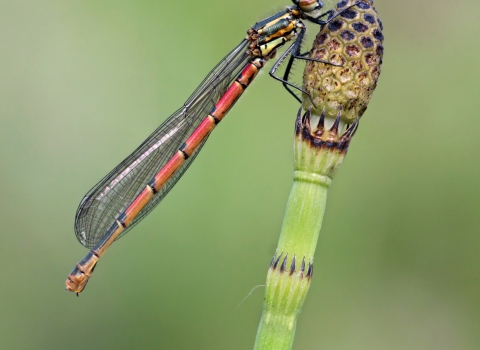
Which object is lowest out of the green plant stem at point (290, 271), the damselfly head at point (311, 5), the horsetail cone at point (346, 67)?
the green plant stem at point (290, 271)

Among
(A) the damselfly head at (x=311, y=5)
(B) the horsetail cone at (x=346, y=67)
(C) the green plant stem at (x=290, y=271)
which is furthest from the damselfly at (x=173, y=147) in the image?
(C) the green plant stem at (x=290, y=271)

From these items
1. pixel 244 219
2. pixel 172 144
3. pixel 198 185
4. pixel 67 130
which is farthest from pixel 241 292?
pixel 67 130

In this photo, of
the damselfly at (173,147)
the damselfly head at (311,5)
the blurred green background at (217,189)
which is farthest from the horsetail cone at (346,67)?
the blurred green background at (217,189)

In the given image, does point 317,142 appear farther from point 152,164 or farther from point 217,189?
point 217,189

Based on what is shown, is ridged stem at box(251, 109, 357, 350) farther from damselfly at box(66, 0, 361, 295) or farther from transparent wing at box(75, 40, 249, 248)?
transparent wing at box(75, 40, 249, 248)

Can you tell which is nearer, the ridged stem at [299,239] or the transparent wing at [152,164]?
the ridged stem at [299,239]

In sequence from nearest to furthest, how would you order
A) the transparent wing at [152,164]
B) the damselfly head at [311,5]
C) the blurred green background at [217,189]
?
the damselfly head at [311,5] < the transparent wing at [152,164] < the blurred green background at [217,189]

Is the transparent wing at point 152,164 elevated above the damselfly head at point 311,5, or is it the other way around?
the damselfly head at point 311,5

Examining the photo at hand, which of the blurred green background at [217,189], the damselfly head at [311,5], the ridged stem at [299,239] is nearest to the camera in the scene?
the ridged stem at [299,239]

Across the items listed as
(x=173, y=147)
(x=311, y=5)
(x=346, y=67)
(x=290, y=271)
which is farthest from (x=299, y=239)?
(x=173, y=147)

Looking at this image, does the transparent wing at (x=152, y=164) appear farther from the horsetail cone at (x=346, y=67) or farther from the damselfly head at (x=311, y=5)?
the horsetail cone at (x=346, y=67)
